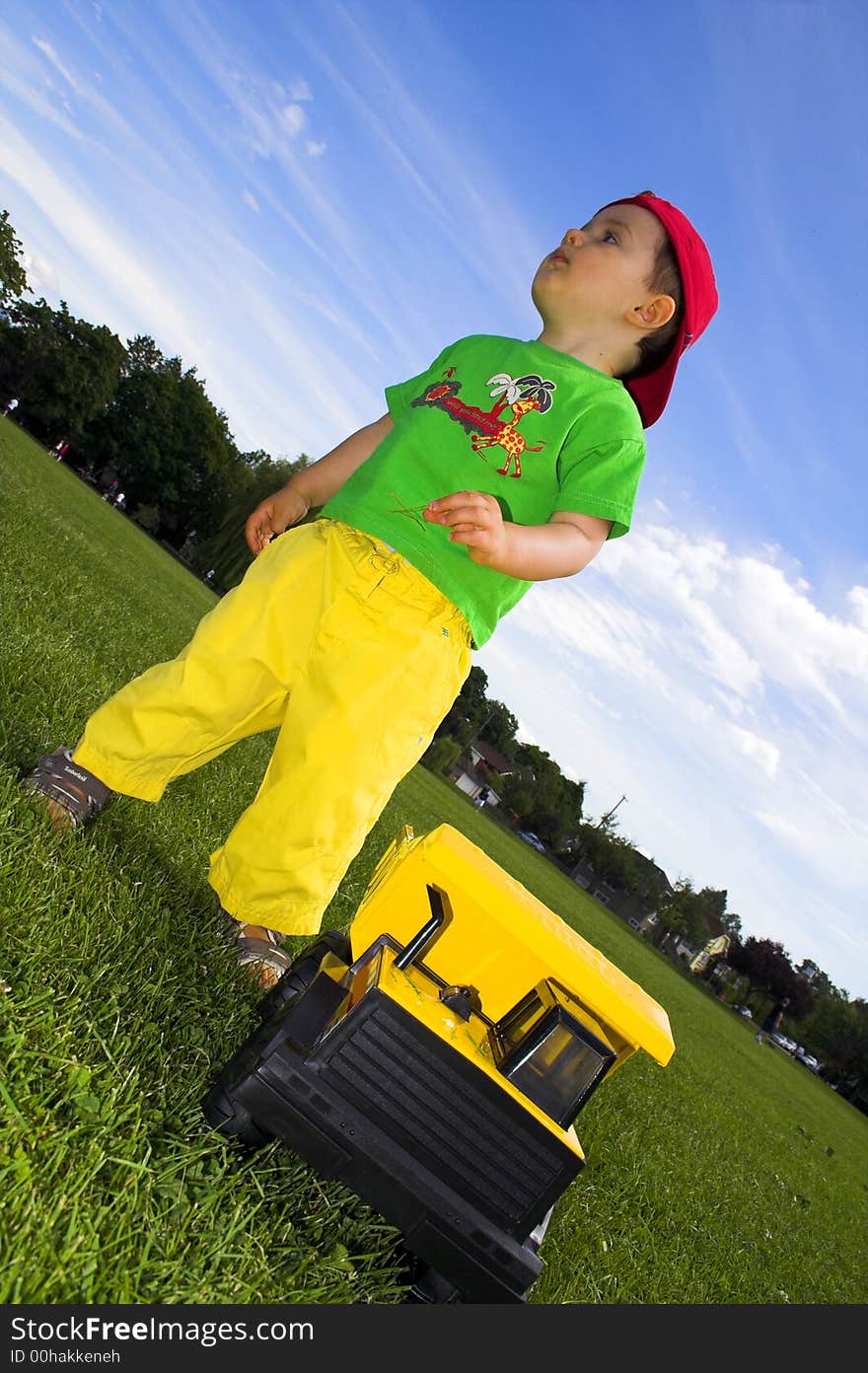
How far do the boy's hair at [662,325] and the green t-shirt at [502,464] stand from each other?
215 mm

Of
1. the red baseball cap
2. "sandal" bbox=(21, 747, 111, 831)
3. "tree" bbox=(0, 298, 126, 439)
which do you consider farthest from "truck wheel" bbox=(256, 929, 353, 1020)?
"tree" bbox=(0, 298, 126, 439)

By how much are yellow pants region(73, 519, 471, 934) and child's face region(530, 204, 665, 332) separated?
0.89 meters

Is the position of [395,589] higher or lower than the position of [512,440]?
lower

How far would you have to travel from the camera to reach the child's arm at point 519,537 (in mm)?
2127

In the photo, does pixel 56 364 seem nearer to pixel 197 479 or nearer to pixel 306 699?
pixel 197 479

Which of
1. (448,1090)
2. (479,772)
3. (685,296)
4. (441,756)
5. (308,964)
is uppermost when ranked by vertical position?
(479,772)

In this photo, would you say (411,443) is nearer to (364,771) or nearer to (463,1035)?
(364,771)

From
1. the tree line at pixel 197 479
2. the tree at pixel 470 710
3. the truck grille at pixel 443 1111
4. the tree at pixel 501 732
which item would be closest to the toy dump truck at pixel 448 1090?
the truck grille at pixel 443 1111

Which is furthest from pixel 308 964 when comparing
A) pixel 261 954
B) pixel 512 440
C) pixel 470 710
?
pixel 470 710

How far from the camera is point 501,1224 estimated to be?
1.76 metres

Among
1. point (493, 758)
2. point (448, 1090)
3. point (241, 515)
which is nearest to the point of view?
point (448, 1090)

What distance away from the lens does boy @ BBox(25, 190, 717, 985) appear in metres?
2.45

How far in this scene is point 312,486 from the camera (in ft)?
10.2

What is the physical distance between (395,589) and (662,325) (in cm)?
112
